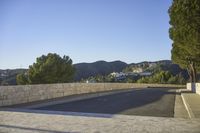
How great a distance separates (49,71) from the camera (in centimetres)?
7100

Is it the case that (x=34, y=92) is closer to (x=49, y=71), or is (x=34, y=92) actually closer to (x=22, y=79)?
(x=49, y=71)

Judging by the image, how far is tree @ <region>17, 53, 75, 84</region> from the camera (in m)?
69.9

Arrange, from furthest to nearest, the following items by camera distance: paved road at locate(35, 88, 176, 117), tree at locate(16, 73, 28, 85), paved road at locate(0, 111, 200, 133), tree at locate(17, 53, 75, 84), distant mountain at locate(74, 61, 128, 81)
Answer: distant mountain at locate(74, 61, 128, 81)
tree at locate(16, 73, 28, 85)
tree at locate(17, 53, 75, 84)
paved road at locate(35, 88, 176, 117)
paved road at locate(0, 111, 200, 133)

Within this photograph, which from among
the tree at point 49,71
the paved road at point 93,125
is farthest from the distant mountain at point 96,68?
the paved road at point 93,125

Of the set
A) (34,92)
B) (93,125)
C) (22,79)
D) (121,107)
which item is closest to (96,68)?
(22,79)

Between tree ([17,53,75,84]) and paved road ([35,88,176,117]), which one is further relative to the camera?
tree ([17,53,75,84])

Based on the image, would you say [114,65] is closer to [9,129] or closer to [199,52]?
[199,52]

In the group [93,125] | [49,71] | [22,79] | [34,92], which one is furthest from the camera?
[22,79]

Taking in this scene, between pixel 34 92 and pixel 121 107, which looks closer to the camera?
pixel 121 107

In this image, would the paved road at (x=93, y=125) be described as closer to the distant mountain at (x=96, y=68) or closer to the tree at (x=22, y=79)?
the tree at (x=22, y=79)

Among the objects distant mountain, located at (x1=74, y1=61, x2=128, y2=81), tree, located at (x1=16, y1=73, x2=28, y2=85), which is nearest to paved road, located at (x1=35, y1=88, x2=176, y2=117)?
tree, located at (x1=16, y1=73, x2=28, y2=85)

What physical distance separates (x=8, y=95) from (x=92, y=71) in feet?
447

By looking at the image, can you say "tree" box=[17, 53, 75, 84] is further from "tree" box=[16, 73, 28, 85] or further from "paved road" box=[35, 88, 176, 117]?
"paved road" box=[35, 88, 176, 117]

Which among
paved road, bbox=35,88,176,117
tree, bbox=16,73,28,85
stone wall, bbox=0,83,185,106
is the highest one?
tree, bbox=16,73,28,85
